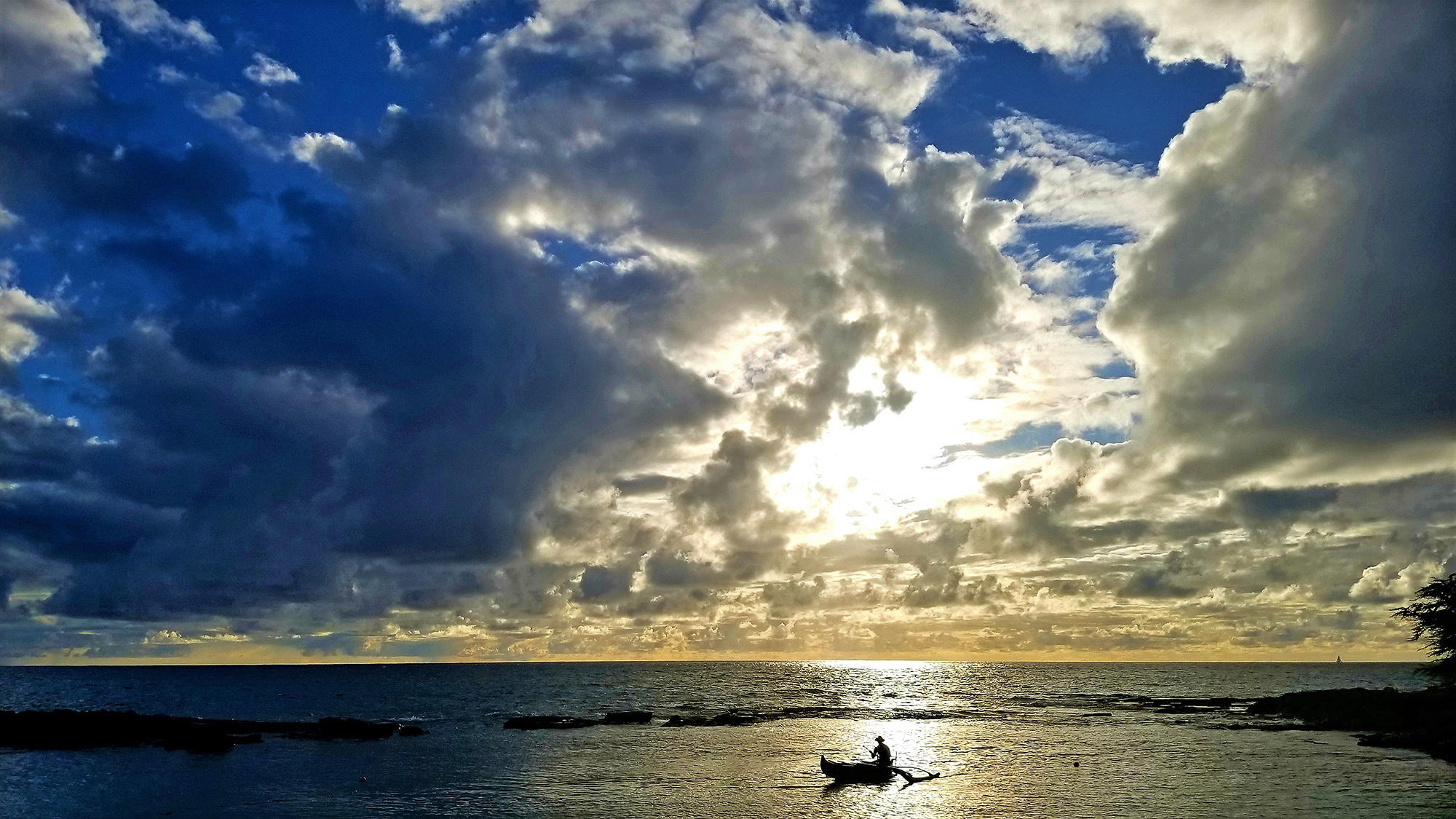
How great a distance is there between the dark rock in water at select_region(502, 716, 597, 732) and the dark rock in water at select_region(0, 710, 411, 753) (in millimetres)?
16697

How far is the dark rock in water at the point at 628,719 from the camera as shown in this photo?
382 feet

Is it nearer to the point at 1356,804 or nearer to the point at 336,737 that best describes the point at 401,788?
the point at 336,737

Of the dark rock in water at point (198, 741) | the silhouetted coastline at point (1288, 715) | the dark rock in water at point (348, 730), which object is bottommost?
the silhouetted coastline at point (1288, 715)

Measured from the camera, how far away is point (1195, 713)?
424ft

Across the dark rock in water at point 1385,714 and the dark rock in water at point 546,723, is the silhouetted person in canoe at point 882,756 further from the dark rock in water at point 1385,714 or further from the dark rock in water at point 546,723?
the dark rock in water at point 546,723

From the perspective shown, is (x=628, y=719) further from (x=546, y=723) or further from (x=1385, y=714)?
(x=1385, y=714)

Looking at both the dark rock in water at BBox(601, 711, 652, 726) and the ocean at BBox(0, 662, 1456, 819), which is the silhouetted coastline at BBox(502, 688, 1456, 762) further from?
the ocean at BBox(0, 662, 1456, 819)

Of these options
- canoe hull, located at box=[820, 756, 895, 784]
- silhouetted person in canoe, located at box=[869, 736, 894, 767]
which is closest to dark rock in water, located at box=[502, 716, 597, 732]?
canoe hull, located at box=[820, 756, 895, 784]

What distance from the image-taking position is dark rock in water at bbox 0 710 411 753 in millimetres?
86500

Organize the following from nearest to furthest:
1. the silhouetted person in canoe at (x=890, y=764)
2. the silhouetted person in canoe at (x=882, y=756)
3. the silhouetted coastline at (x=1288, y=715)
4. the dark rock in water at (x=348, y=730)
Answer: the silhouetted person in canoe at (x=890, y=764) < the silhouetted person in canoe at (x=882, y=756) < the silhouetted coastline at (x=1288, y=715) < the dark rock in water at (x=348, y=730)

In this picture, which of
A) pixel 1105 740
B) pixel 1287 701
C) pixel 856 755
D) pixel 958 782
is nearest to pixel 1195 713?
pixel 1287 701

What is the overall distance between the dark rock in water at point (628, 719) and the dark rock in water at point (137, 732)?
90.4 feet

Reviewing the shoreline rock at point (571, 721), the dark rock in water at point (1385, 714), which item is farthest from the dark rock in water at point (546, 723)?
the dark rock in water at point (1385, 714)

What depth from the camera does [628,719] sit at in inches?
4719
